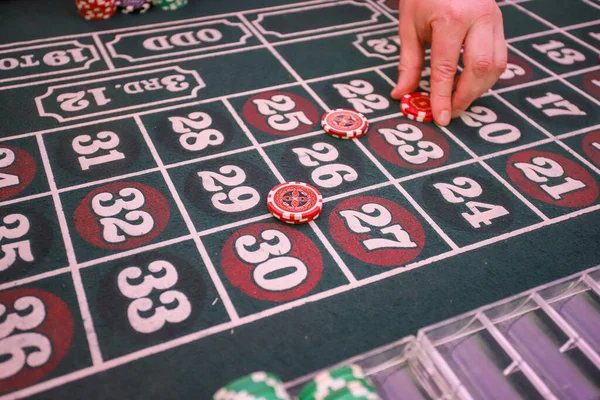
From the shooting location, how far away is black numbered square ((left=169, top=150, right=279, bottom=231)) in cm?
189

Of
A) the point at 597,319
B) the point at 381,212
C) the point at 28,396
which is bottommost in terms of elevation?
the point at 28,396

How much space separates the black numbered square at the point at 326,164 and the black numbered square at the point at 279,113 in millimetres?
79

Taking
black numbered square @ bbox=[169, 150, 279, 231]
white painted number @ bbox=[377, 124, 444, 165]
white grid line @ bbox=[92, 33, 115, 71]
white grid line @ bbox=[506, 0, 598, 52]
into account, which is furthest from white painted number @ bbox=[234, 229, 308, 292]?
white grid line @ bbox=[506, 0, 598, 52]

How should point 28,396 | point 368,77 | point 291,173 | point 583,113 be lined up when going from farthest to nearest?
point 368,77 → point 583,113 → point 291,173 → point 28,396

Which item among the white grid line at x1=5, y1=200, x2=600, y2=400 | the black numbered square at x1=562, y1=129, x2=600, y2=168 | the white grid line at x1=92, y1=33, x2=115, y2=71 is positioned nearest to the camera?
the white grid line at x1=5, y1=200, x2=600, y2=400

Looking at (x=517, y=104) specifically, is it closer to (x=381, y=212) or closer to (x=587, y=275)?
(x=381, y=212)

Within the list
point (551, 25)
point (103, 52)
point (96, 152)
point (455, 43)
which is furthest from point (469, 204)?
point (103, 52)

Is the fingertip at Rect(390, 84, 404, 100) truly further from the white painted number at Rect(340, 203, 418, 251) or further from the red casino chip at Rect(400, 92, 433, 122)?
the white painted number at Rect(340, 203, 418, 251)

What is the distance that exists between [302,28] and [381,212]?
1544 millimetres

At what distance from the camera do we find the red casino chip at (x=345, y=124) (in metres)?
2.25

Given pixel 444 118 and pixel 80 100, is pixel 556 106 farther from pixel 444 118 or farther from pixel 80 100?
pixel 80 100

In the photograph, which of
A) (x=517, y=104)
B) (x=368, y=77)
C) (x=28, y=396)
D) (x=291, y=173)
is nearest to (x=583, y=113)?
(x=517, y=104)

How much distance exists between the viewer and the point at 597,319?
1.50m

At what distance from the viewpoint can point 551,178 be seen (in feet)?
7.03
